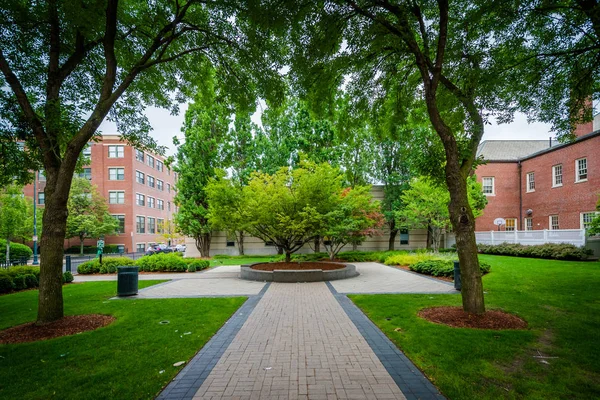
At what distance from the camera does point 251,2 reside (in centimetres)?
652

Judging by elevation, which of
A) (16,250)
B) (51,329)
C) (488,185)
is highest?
(488,185)

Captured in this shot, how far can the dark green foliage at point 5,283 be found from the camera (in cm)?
1246

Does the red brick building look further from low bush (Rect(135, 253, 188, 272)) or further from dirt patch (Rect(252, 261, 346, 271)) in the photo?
low bush (Rect(135, 253, 188, 272))

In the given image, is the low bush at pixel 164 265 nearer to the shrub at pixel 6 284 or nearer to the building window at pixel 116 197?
the shrub at pixel 6 284

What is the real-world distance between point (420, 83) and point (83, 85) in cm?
1041

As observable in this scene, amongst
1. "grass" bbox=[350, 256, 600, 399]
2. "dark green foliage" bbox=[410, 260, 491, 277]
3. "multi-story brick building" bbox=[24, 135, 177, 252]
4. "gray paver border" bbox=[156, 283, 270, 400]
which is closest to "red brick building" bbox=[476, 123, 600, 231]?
"dark green foliage" bbox=[410, 260, 491, 277]

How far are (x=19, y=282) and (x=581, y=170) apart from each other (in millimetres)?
37297

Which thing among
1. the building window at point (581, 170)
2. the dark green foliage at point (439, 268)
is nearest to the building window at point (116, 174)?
the dark green foliage at point (439, 268)

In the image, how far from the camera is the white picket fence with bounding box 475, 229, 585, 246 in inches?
813

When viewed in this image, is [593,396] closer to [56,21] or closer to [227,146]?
[56,21]

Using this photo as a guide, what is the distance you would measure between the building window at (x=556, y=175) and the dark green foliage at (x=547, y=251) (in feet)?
29.1

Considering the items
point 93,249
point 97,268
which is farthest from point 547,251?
point 93,249

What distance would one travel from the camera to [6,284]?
12.6 m

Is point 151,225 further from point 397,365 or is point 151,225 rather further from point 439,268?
point 397,365
